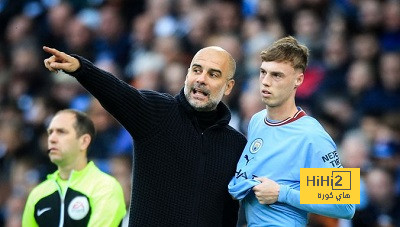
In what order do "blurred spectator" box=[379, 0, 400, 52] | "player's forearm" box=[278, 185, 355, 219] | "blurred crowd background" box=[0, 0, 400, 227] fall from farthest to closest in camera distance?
1. "blurred spectator" box=[379, 0, 400, 52]
2. "blurred crowd background" box=[0, 0, 400, 227]
3. "player's forearm" box=[278, 185, 355, 219]

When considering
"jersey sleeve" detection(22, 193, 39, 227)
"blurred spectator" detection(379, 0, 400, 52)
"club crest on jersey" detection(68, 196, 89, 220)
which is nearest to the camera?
"club crest on jersey" detection(68, 196, 89, 220)

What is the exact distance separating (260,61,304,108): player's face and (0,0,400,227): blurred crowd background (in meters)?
2.43

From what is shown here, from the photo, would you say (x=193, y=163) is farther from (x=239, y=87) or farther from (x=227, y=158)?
(x=239, y=87)

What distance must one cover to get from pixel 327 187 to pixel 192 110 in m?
0.92

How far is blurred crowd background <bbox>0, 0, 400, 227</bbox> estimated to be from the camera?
7.79 m

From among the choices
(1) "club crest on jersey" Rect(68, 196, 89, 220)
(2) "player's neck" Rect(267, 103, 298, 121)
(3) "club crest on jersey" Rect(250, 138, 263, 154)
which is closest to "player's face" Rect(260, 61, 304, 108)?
(2) "player's neck" Rect(267, 103, 298, 121)

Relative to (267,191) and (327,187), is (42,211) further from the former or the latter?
(327,187)

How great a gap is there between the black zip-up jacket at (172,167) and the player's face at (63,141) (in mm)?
1154

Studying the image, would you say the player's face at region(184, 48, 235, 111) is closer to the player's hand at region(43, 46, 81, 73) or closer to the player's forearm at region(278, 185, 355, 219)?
the player's forearm at region(278, 185, 355, 219)

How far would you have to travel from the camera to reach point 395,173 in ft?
24.5

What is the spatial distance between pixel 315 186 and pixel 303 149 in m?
0.22

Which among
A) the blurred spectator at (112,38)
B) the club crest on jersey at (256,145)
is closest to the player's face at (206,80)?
the club crest on jersey at (256,145)

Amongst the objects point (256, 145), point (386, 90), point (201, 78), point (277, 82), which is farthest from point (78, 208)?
point (386, 90)

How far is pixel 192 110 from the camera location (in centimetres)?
519
